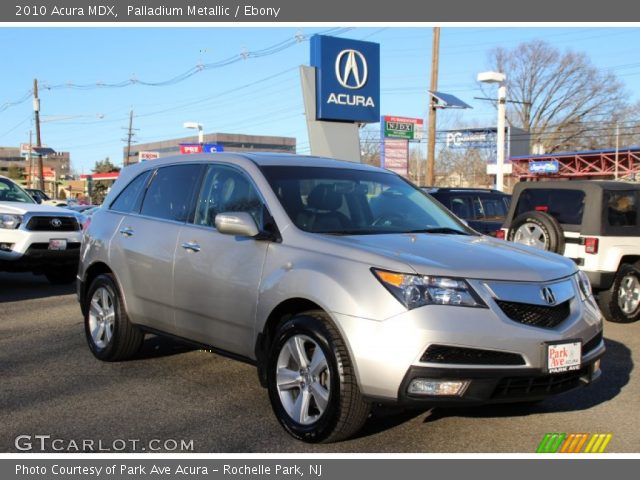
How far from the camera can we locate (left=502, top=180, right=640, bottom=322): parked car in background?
8.26 m

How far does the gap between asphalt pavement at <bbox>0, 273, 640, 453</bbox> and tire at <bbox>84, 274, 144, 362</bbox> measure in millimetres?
130

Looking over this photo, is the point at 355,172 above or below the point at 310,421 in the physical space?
above

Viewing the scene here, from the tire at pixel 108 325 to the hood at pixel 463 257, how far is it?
2.49 meters

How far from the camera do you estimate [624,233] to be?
8.42m

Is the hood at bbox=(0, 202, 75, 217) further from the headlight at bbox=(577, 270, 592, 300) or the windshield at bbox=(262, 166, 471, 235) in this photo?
the headlight at bbox=(577, 270, 592, 300)

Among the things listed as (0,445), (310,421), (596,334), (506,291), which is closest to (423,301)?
(506,291)

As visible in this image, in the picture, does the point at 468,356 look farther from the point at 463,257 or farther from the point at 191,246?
the point at 191,246

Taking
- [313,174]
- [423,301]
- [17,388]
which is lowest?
[17,388]

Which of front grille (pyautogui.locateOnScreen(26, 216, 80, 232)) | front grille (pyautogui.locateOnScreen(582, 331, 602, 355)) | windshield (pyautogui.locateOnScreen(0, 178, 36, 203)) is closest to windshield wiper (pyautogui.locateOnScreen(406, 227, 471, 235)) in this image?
front grille (pyautogui.locateOnScreen(582, 331, 602, 355))

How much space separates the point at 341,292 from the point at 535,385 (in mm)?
1225

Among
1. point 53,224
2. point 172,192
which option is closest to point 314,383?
point 172,192

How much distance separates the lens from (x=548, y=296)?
4.02 metres
